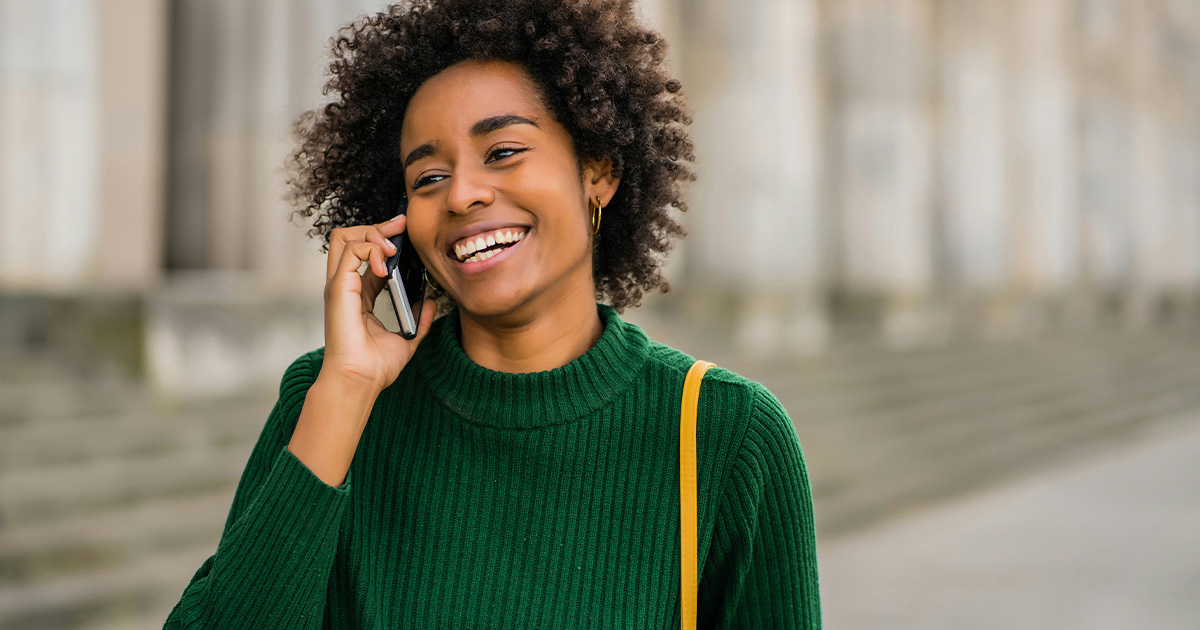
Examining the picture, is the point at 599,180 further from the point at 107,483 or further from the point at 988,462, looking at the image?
the point at 988,462

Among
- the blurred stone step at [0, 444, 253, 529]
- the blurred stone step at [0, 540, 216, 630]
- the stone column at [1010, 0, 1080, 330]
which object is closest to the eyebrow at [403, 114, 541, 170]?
the blurred stone step at [0, 540, 216, 630]

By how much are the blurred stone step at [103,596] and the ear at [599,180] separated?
12.1 ft

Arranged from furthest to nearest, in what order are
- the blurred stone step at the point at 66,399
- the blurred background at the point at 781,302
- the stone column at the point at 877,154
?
the stone column at the point at 877,154, the blurred background at the point at 781,302, the blurred stone step at the point at 66,399

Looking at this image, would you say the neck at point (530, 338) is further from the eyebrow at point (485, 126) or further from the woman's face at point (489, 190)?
the eyebrow at point (485, 126)

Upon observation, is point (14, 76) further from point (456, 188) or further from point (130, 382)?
point (456, 188)

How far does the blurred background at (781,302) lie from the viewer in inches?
235

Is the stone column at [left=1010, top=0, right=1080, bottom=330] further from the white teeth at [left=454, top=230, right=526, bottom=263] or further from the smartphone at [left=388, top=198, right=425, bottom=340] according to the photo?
the white teeth at [left=454, top=230, right=526, bottom=263]

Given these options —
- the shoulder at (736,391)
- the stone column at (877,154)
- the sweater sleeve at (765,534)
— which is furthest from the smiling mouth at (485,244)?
the stone column at (877,154)

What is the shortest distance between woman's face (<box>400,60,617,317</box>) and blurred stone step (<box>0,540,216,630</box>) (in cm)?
362

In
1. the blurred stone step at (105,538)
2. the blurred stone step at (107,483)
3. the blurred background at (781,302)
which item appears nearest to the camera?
the blurred stone step at (105,538)

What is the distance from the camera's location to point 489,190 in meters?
1.83

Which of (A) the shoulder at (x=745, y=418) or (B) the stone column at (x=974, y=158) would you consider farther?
(B) the stone column at (x=974, y=158)

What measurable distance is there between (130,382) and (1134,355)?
1788 cm

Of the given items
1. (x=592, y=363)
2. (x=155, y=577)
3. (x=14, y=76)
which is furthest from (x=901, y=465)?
(x=592, y=363)
